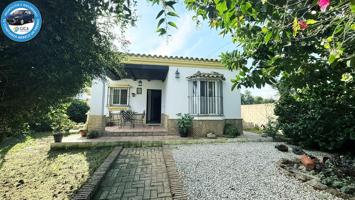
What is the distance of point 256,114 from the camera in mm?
13562

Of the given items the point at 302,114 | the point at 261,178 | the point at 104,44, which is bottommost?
the point at 261,178

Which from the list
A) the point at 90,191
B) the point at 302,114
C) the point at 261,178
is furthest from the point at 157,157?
the point at 302,114

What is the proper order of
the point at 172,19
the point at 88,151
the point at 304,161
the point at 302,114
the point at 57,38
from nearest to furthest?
the point at 172,19, the point at 57,38, the point at 304,161, the point at 88,151, the point at 302,114

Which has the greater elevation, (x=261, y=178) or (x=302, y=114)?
(x=302, y=114)

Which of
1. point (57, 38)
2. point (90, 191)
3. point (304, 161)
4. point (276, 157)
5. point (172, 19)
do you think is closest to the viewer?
point (172, 19)

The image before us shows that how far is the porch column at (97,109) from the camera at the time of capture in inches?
Result: 331

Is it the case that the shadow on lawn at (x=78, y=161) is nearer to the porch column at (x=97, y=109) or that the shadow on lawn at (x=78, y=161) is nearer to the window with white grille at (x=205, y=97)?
Answer: the porch column at (x=97, y=109)

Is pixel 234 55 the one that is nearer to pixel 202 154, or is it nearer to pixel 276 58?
pixel 276 58

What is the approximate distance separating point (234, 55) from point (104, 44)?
8.54 feet

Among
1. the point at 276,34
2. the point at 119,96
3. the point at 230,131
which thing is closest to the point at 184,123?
the point at 230,131

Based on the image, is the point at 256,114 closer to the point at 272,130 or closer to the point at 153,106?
the point at 272,130

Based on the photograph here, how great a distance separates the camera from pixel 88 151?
619 cm

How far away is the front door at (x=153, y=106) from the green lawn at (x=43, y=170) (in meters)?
6.79
